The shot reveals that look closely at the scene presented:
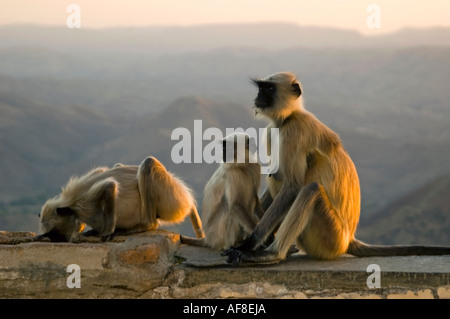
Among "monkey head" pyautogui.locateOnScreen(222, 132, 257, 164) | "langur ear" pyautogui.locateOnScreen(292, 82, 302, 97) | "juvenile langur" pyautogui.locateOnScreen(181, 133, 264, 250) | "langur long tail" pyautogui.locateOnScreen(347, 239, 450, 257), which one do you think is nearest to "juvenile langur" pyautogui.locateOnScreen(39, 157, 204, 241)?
"juvenile langur" pyautogui.locateOnScreen(181, 133, 264, 250)

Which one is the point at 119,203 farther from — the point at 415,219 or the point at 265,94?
the point at 415,219

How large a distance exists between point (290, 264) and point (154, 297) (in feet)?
2.63

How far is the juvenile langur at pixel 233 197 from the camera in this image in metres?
3.89

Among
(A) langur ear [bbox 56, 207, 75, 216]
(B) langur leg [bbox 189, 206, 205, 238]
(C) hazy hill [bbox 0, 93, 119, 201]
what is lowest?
(B) langur leg [bbox 189, 206, 205, 238]

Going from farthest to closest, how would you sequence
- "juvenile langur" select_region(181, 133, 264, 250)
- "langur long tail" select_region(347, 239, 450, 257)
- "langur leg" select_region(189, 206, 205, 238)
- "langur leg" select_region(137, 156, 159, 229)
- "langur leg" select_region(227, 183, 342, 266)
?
1. "langur leg" select_region(189, 206, 205, 238)
2. "langur leg" select_region(137, 156, 159, 229)
3. "juvenile langur" select_region(181, 133, 264, 250)
4. "langur long tail" select_region(347, 239, 450, 257)
5. "langur leg" select_region(227, 183, 342, 266)

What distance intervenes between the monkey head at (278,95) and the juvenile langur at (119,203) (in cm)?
88

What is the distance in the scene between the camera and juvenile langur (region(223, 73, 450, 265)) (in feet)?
11.7

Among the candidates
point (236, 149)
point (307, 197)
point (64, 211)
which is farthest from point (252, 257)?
point (64, 211)

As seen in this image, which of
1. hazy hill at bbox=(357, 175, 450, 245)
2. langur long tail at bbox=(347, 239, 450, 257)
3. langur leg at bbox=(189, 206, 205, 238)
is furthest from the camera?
hazy hill at bbox=(357, 175, 450, 245)

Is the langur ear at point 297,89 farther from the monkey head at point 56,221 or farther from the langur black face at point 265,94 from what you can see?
the monkey head at point 56,221

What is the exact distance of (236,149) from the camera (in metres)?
3.96

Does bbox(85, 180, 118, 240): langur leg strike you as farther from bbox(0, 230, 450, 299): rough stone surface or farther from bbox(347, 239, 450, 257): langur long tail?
bbox(347, 239, 450, 257): langur long tail

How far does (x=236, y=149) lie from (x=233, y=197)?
31 centimetres

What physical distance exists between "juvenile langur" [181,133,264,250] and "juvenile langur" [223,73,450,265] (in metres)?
0.15
